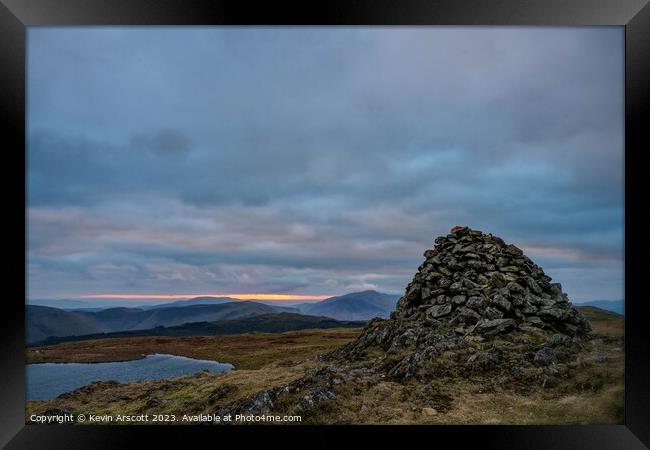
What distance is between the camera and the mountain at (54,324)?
11.9 meters

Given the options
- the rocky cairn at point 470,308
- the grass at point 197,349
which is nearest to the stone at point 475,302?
the rocky cairn at point 470,308

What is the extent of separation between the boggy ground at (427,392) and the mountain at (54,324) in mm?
1284

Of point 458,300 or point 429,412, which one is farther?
point 458,300

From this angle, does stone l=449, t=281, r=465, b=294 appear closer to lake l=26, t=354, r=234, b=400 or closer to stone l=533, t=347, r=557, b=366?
stone l=533, t=347, r=557, b=366

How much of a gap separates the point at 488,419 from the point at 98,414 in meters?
14.4

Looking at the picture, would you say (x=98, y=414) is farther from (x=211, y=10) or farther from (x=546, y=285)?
(x=546, y=285)

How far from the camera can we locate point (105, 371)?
1856 cm

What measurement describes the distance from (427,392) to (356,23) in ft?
44.4

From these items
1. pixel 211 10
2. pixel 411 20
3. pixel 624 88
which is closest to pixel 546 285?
pixel 624 88

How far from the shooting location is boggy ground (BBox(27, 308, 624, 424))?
1191cm

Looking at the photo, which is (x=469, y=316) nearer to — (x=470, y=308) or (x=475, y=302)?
(x=470, y=308)

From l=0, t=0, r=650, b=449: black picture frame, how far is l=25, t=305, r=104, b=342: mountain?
1264 millimetres

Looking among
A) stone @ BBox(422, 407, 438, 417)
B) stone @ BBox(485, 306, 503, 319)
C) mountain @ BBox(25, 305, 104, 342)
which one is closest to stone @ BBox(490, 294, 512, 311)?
stone @ BBox(485, 306, 503, 319)

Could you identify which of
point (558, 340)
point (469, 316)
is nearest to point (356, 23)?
point (469, 316)
